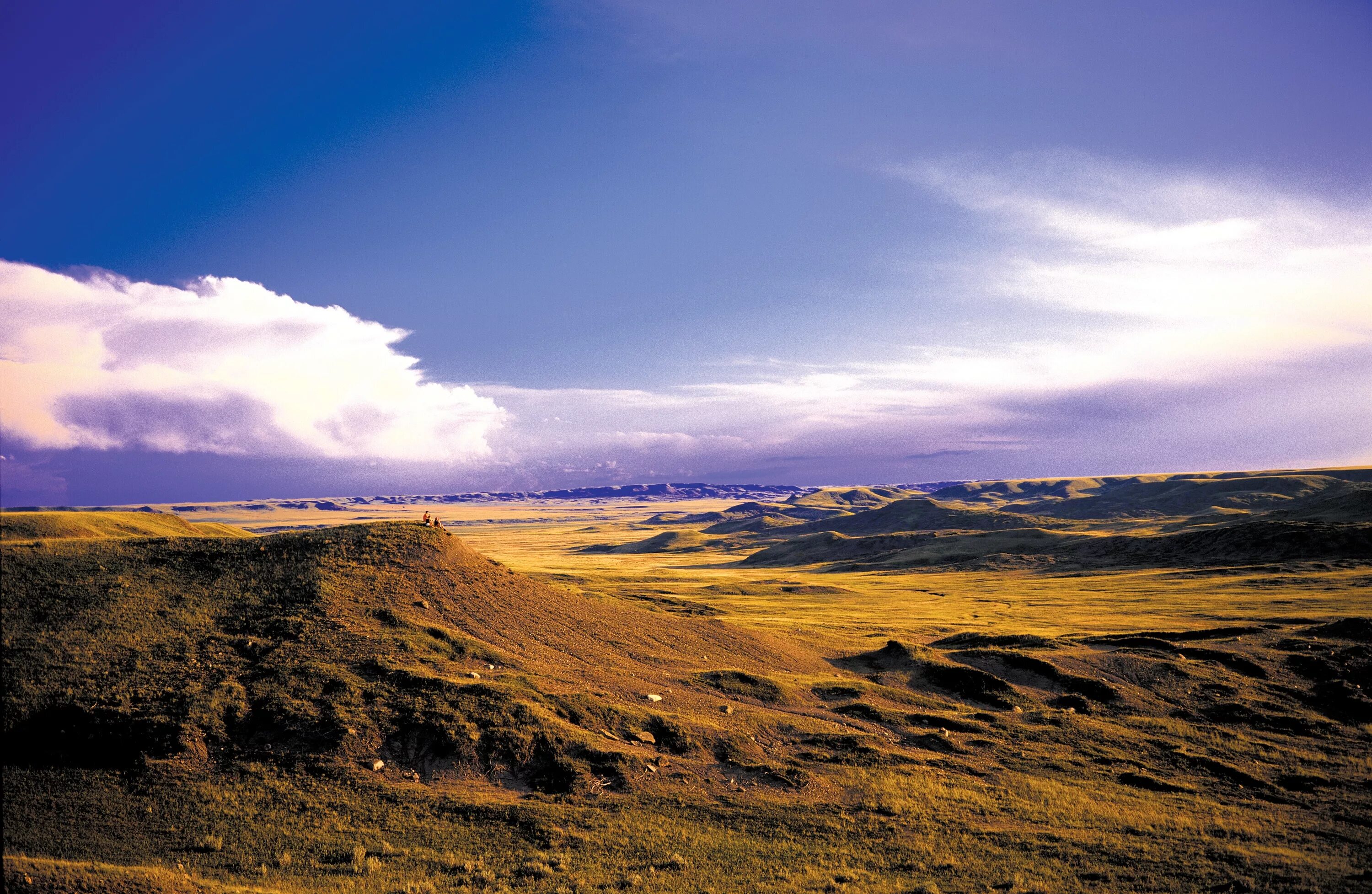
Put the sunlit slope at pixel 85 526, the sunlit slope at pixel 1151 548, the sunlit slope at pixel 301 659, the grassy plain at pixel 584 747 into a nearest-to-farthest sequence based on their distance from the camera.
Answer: the grassy plain at pixel 584 747 → the sunlit slope at pixel 301 659 → the sunlit slope at pixel 85 526 → the sunlit slope at pixel 1151 548

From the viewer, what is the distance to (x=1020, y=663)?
177 ft

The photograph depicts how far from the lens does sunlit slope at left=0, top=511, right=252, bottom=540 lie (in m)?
44.9

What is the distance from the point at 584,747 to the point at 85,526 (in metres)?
44.3

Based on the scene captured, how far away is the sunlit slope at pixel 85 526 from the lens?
44.9 meters

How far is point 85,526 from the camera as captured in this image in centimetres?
4925

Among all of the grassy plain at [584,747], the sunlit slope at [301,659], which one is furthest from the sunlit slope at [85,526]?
the grassy plain at [584,747]

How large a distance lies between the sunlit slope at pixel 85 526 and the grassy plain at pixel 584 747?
339 inches

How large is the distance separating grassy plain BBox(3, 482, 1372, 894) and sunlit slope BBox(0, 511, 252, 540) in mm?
8621

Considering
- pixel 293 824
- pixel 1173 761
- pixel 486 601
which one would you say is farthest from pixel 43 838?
pixel 1173 761

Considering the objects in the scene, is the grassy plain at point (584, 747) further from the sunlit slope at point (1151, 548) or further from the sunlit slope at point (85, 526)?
the sunlit slope at point (1151, 548)

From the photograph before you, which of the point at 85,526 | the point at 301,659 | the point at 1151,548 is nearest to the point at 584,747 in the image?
the point at 301,659

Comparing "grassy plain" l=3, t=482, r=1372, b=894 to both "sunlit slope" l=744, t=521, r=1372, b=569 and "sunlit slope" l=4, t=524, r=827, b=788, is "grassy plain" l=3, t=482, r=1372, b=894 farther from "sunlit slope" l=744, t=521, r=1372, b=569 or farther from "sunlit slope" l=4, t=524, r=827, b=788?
"sunlit slope" l=744, t=521, r=1372, b=569

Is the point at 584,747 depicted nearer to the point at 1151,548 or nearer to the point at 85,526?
the point at 85,526

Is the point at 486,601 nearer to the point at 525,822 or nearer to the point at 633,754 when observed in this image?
the point at 633,754
